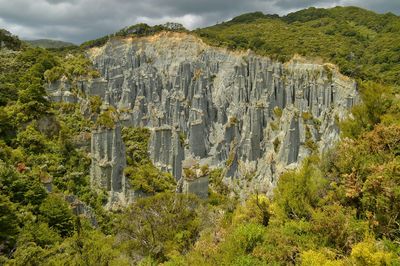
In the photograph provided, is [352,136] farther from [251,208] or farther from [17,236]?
[17,236]

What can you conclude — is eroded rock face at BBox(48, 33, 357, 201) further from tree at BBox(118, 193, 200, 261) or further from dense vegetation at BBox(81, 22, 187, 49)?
tree at BBox(118, 193, 200, 261)

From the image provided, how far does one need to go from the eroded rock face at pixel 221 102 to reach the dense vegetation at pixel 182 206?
4.87 m

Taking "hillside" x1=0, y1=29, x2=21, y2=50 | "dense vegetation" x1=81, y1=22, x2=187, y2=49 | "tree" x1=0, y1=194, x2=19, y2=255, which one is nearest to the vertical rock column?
"tree" x1=0, y1=194, x2=19, y2=255

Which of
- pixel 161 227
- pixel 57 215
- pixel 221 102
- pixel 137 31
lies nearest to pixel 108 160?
pixel 57 215

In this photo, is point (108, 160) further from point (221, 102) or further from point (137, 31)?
point (137, 31)

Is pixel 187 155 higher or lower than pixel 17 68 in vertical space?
lower

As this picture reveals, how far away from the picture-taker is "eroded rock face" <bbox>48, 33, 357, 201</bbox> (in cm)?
4412

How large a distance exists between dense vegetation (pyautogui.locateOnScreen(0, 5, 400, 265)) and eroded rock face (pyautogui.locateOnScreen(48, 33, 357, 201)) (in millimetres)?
4874

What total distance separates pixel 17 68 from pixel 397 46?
68.1m

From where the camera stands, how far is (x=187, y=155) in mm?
51781

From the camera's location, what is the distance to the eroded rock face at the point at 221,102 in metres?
44.1

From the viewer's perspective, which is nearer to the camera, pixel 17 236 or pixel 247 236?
pixel 247 236

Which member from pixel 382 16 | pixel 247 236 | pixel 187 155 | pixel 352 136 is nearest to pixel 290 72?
pixel 187 155

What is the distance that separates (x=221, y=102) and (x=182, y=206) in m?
35.9
